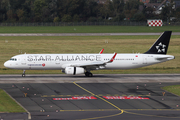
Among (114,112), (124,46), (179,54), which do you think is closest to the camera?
(114,112)

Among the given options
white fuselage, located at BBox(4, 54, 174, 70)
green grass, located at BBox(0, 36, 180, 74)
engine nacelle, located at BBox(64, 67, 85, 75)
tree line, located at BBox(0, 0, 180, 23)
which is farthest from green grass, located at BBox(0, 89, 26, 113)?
tree line, located at BBox(0, 0, 180, 23)

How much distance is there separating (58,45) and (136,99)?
5591 centimetres

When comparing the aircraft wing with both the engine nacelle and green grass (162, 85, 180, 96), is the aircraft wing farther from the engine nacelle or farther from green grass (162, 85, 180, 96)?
green grass (162, 85, 180, 96)

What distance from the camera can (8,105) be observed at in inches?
1171

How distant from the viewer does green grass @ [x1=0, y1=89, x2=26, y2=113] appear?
91.1 ft

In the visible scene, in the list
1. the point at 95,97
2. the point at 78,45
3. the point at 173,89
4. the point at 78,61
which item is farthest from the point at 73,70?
the point at 78,45

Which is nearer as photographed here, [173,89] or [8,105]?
[8,105]

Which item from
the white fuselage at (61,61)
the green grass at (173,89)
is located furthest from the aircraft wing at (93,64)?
the green grass at (173,89)

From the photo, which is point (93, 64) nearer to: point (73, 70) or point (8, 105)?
point (73, 70)

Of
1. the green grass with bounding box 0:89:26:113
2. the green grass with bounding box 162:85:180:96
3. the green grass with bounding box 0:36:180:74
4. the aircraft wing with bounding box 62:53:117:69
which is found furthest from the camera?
the green grass with bounding box 0:36:180:74

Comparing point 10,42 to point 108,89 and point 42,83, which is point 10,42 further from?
point 108,89

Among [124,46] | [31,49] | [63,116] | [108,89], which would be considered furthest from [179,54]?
[63,116]

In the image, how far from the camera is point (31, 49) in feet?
264

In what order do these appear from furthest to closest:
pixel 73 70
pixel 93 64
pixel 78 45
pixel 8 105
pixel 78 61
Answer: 1. pixel 78 45
2. pixel 78 61
3. pixel 93 64
4. pixel 73 70
5. pixel 8 105
